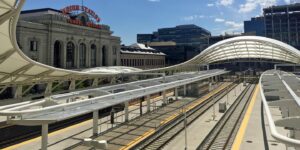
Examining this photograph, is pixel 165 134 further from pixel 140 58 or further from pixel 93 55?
pixel 140 58

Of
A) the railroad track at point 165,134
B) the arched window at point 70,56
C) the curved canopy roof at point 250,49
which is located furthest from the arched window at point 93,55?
the railroad track at point 165,134

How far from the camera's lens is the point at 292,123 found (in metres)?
12.1

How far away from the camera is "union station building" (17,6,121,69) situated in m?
56.8

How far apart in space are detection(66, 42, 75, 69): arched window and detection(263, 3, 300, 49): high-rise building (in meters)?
131

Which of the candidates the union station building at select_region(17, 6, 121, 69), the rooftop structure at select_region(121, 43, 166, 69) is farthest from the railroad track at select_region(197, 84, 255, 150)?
the rooftop structure at select_region(121, 43, 166, 69)

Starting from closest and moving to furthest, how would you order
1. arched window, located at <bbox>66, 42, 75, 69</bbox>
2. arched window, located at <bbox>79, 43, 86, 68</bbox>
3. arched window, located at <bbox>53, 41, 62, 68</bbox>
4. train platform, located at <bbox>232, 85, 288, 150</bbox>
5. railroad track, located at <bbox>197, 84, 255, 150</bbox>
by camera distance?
train platform, located at <bbox>232, 85, 288, 150</bbox>
railroad track, located at <bbox>197, 84, 255, 150</bbox>
arched window, located at <bbox>53, 41, 62, 68</bbox>
arched window, located at <bbox>66, 42, 75, 69</bbox>
arched window, located at <bbox>79, 43, 86, 68</bbox>

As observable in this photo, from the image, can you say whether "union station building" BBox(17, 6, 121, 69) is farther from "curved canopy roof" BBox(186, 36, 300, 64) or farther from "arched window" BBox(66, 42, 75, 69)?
"curved canopy roof" BBox(186, 36, 300, 64)

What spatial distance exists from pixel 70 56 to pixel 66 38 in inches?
203

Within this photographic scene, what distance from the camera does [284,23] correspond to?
15525cm

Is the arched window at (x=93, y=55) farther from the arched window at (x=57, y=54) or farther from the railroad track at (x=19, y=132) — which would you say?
the railroad track at (x=19, y=132)

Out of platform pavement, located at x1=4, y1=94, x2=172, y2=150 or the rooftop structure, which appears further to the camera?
the rooftop structure

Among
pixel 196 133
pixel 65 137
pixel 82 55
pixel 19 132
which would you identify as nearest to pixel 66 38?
pixel 82 55

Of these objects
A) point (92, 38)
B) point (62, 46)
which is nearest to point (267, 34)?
point (92, 38)

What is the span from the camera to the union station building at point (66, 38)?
56781mm
